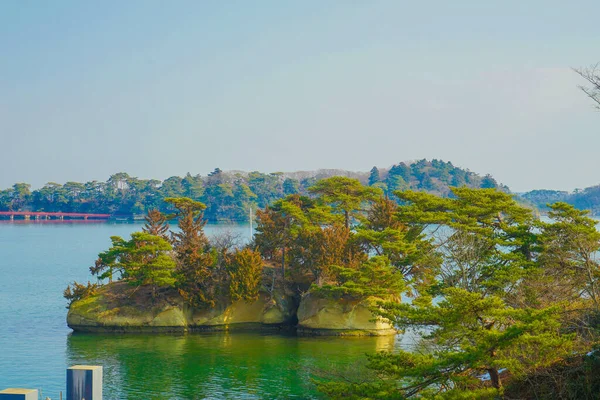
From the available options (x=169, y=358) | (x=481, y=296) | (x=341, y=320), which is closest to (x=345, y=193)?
(x=341, y=320)

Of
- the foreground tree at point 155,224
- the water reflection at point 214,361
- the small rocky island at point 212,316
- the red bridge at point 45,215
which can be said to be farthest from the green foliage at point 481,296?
the red bridge at point 45,215

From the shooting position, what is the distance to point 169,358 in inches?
983

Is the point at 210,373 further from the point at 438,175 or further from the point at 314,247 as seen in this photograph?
the point at 438,175

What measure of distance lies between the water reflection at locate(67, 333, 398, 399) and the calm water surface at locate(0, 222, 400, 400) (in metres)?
0.03

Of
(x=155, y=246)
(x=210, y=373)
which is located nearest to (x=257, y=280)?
(x=155, y=246)

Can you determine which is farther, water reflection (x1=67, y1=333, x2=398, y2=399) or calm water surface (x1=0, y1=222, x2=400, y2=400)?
calm water surface (x1=0, y1=222, x2=400, y2=400)

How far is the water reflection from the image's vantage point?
68.0ft

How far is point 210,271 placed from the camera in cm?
2961

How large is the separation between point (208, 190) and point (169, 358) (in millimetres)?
85184

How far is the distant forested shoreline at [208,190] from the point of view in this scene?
109375mm

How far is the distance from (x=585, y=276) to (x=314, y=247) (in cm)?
1306

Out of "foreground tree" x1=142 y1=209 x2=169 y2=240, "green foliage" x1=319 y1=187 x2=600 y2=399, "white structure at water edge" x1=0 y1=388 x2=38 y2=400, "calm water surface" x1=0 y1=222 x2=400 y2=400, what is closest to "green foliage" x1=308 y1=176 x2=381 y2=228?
"green foliage" x1=319 y1=187 x2=600 y2=399

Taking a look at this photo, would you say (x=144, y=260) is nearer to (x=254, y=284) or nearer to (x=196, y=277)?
(x=196, y=277)

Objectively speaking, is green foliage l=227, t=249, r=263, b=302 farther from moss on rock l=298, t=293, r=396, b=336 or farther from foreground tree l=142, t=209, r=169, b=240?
foreground tree l=142, t=209, r=169, b=240
